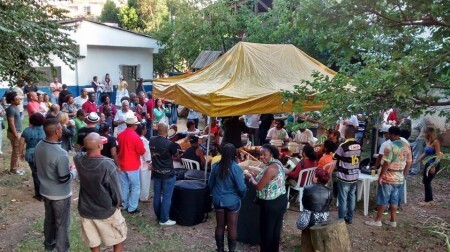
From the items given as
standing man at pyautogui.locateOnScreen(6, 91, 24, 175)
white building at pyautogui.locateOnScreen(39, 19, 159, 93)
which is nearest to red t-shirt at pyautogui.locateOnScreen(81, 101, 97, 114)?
standing man at pyautogui.locateOnScreen(6, 91, 24, 175)

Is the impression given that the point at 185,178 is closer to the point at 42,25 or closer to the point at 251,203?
the point at 251,203

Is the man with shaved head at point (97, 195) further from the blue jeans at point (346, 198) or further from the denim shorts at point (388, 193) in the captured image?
the denim shorts at point (388, 193)

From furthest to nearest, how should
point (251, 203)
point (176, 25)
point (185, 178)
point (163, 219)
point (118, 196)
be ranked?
point (176, 25)
point (185, 178)
point (163, 219)
point (251, 203)
point (118, 196)

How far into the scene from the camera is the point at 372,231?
22.6ft

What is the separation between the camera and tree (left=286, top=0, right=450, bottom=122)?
4.49 m

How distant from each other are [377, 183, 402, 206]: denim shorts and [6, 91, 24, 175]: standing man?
7.41 meters

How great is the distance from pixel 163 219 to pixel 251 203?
1.58 metres

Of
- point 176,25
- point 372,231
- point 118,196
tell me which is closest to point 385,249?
point 372,231

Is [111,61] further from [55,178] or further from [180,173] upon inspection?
[55,178]

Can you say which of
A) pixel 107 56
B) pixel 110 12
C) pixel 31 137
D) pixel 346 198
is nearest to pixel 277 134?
pixel 346 198

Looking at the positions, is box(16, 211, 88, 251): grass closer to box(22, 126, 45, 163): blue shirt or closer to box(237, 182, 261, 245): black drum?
box(22, 126, 45, 163): blue shirt

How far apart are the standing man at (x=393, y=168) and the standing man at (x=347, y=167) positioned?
17.8 inches

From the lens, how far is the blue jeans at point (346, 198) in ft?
22.3

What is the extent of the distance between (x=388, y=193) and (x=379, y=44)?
2696mm
